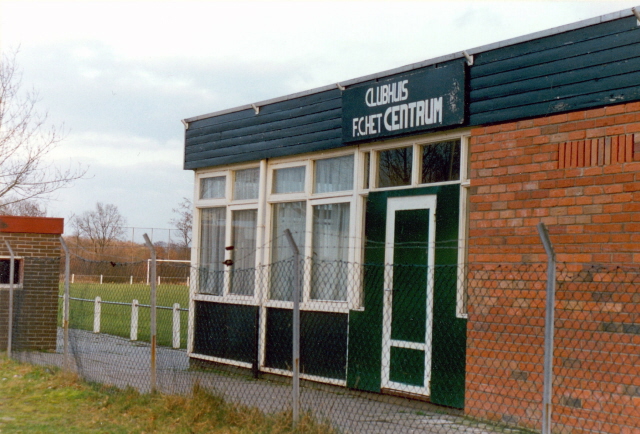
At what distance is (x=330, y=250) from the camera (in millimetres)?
10031

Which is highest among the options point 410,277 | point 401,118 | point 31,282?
point 401,118

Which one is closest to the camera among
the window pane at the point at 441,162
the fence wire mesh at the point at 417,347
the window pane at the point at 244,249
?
the fence wire mesh at the point at 417,347

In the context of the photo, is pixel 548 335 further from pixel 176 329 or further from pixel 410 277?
pixel 176 329

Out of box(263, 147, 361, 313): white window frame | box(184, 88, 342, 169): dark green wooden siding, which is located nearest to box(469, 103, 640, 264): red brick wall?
box(263, 147, 361, 313): white window frame

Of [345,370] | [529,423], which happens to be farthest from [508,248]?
[345,370]

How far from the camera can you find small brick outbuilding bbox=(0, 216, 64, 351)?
13.9 meters

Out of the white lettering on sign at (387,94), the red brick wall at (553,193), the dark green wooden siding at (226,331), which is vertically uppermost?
the white lettering on sign at (387,94)

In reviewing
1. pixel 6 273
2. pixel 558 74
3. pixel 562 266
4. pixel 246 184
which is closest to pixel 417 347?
pixel 562 266

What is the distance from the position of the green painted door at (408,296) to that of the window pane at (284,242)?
5.96 feet

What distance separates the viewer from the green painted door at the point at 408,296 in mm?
8383

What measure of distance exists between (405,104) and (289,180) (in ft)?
8.47

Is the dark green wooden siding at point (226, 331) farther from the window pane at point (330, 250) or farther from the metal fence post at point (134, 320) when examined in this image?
the metal fence post at point (134, 320)

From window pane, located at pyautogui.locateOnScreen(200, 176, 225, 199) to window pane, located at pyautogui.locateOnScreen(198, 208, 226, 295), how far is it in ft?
0.71

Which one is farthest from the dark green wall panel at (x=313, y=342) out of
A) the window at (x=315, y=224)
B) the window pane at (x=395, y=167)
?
the window pane at (x=395, y=167)
